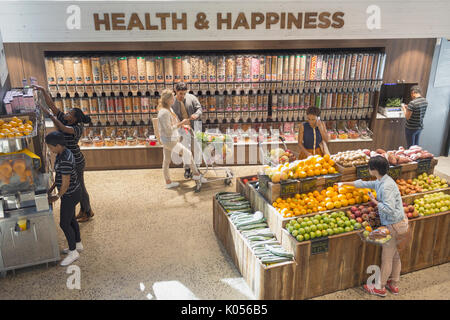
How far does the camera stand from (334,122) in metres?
8.23

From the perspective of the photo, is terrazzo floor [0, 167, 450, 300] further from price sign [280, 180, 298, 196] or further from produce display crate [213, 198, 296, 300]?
price sign [280, 180, 298, 196]

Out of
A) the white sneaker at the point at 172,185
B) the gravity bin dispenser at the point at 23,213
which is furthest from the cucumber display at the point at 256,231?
the gravity bin dispenser at the point at 23,213

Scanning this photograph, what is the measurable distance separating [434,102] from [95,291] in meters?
7.38

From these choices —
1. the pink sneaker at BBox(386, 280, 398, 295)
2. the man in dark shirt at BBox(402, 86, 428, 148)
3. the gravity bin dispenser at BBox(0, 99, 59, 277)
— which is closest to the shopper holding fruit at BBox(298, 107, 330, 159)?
the pink sneaker at BBox(386, 280, 398, 295)

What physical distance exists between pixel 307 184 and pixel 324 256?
0.91 m

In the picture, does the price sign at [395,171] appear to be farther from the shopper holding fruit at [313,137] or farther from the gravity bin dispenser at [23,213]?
the gravity bin dispenser at [23,213]

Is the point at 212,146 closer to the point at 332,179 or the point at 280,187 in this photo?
the point at 280,187

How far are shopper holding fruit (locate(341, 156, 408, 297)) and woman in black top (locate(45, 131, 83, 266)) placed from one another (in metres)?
3.22

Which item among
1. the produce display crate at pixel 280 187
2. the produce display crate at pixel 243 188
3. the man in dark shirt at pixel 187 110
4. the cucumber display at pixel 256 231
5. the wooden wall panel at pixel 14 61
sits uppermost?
the wooden wall panel at pixel 14 61

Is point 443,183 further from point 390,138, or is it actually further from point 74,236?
point 74,236

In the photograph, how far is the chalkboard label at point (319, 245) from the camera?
13.5ft

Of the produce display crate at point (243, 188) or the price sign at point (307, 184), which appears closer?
the price sign at point (307, 184)

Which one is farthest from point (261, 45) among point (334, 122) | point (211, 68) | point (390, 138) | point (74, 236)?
point (74, 236)

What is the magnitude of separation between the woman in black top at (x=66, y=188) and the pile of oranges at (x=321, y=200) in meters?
2.37
